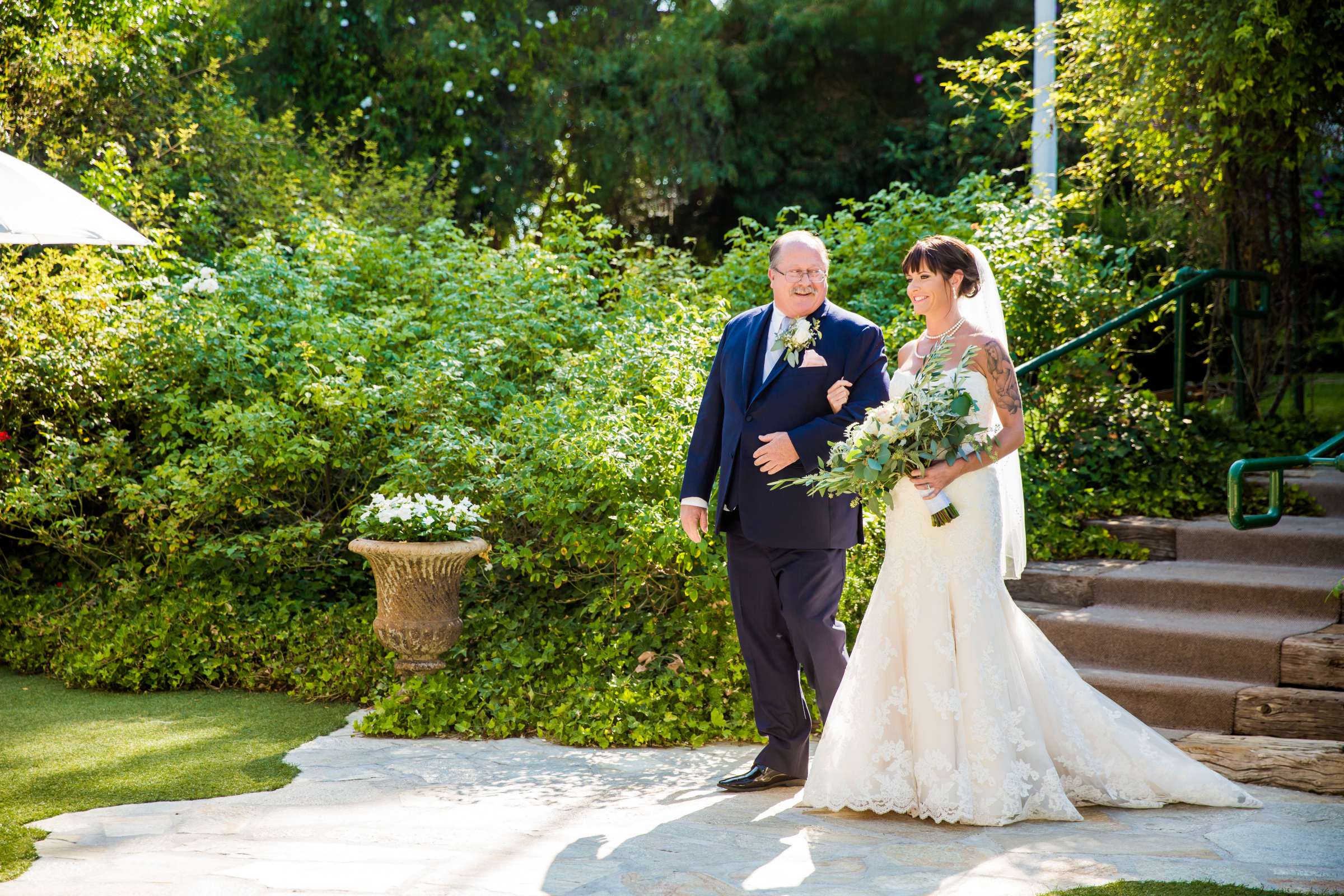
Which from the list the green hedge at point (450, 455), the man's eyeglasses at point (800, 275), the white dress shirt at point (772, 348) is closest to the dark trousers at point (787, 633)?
the white dress shirt at point (772, 348)

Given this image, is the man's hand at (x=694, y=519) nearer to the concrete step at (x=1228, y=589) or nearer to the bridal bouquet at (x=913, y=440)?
the bridal bouquet at (x=913, y=440)

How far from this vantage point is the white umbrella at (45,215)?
4.45 meters

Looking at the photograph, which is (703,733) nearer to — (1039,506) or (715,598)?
(715,598)

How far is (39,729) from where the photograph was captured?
17.7 ft

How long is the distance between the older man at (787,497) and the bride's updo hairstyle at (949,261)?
1.02 ft

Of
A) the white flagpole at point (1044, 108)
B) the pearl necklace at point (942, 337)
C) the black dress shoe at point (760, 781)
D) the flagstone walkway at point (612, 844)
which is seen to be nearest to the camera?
the flagstone walkway at point (612, 844)

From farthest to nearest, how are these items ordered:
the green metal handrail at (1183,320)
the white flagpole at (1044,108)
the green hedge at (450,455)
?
1. the white flagpole at (1044,108)
2. the green metal handrail at (1183,320)
3. the green hedge at (450,455)

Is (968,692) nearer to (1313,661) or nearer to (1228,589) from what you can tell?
(1313,661)

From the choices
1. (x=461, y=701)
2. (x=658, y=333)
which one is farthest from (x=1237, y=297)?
(x=461, y=701)

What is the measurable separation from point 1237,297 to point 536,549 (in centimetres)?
475

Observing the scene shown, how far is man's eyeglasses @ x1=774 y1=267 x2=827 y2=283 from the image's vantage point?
4.33m

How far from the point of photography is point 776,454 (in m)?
4.25

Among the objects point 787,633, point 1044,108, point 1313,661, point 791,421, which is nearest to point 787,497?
point 791,421

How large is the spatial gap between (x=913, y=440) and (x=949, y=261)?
64 cm
